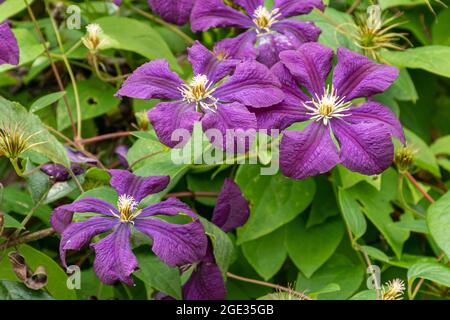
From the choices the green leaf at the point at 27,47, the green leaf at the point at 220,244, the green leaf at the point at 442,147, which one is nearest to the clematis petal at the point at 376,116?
the green leaf at the point at 220,244

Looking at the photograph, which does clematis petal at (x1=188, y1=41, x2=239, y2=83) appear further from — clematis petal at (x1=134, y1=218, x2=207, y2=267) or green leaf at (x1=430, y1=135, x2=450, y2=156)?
green leaf at (x1=430, y1=135, x2=450, y2=156)

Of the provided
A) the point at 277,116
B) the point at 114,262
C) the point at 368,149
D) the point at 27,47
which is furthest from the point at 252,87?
the point at 27,47

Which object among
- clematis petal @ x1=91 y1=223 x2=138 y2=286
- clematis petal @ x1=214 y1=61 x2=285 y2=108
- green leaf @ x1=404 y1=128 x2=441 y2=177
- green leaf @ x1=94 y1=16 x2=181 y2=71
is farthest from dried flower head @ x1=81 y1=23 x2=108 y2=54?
green leaf @ x1=404 y1=128 x2=441 y2=177

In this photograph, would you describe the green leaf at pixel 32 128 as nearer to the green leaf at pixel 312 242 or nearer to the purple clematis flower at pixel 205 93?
the purple clematis flower at pixel 205 93

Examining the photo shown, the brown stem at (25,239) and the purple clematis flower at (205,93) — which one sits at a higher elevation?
the purple clematis flower at (205,93)

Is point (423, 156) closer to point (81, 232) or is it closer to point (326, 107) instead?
point (326, 107)

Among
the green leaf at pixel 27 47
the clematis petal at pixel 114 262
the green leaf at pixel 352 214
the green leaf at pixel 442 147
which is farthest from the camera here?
the green leaf at pixel 442 147
